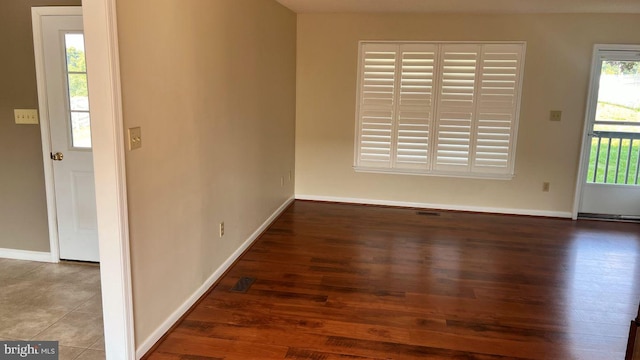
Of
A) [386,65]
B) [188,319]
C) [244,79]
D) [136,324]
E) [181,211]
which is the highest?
[386,65]

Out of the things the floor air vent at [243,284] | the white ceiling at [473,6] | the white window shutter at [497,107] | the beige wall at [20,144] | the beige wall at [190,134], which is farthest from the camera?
the white window shutter at [497,107]

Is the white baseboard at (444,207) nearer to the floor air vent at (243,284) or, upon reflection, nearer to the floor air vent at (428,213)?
the floor air vent at (428,213)

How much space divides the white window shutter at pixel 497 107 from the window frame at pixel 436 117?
1 centimetres

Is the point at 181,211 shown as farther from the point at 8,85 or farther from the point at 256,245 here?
the point at 8,85

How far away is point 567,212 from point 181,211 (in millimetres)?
4581

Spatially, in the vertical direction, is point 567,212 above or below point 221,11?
below

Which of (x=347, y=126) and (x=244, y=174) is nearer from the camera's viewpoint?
(x=244, y=174)

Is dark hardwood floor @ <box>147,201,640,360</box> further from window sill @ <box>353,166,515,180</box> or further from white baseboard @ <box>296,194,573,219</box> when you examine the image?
window sill @ <box>353,166,515,180</box>

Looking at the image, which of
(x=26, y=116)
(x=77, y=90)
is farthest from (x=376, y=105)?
(x=26, y=116)

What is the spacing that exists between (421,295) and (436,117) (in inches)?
107

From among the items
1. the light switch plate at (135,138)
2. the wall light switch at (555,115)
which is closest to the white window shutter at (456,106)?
the wall light switch at (555,115)

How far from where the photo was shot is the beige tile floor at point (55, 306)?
101 inches

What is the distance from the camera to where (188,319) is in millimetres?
2799

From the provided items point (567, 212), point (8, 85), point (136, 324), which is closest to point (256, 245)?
point (136, 324)
